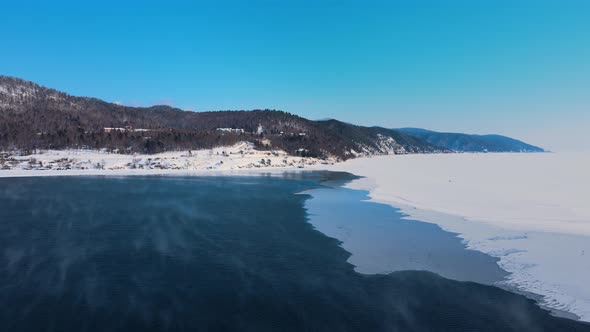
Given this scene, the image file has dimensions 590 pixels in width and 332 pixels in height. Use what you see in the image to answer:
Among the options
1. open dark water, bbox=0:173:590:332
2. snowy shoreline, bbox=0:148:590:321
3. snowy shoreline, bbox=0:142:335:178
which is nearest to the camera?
open dark water, bbox=0:173:590:332

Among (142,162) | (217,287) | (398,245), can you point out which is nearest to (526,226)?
(398,245)

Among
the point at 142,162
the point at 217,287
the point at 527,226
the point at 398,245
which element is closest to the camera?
the point at 217,287

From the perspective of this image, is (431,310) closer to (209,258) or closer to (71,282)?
(209,258)

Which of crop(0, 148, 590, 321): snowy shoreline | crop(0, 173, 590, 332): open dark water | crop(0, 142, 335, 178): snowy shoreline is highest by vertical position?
crop(0, 148, 590, 321): snowy shoreline

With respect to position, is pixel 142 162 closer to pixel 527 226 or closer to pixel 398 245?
pixel 398 245

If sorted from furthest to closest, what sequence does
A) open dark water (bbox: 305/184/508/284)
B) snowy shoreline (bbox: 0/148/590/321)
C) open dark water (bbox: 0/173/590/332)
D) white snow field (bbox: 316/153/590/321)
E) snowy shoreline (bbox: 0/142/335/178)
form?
1. snowy shoreline (bbox: 0/142/335/178)
2. open dark water (bbox: 305/184/508/284)
3. white snow field (bbox: 316/153/590/321)
4. snowy shoreline (bbox: 0/148/590/321)
5. open dark water (bbox: 0/173/590/332)

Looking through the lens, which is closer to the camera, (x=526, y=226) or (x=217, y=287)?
(x=217, y=287)

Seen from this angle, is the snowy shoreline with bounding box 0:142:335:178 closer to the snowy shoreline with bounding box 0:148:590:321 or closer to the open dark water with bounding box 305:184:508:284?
the snowy shoreline with bounding box 0:148:590:321

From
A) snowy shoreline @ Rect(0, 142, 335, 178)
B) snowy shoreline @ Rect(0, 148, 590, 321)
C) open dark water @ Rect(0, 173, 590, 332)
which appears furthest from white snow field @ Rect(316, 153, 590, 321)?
snowy shoreline @ Rect(0, 142, 335, 178)
